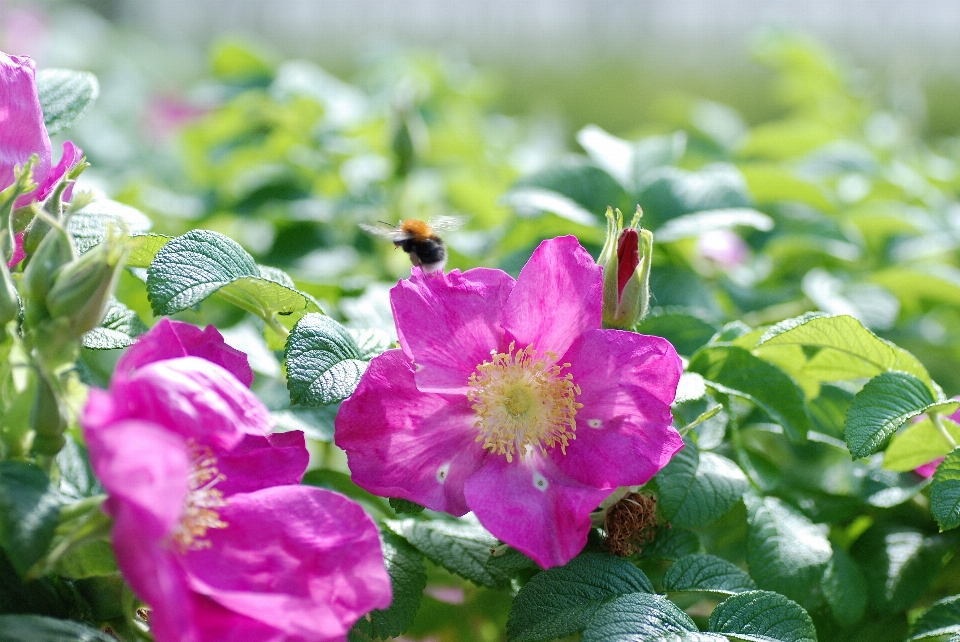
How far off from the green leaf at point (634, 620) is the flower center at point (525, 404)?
13 cm

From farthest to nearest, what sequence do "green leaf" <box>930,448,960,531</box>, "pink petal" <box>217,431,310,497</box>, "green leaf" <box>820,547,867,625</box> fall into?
"green leaf" <box>820,547,867,625</box>
"green leaf" <box>930,448,960,531</box>
"pink petal" <box>217,431,310,497</box>

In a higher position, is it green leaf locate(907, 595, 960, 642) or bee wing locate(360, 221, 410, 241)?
bee wing locate(360, 221, 410, 241)

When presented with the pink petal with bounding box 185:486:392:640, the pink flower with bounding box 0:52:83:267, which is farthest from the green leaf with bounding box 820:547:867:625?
the pink flower with bounding box 0:52:83:267

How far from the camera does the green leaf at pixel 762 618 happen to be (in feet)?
2.47

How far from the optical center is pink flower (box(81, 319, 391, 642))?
542 millimetres

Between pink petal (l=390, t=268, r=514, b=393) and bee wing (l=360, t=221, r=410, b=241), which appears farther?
bee wing (l=360, t=221, r=410, b=241)

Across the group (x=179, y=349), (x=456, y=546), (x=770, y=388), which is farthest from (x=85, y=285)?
(x=770, y=388)

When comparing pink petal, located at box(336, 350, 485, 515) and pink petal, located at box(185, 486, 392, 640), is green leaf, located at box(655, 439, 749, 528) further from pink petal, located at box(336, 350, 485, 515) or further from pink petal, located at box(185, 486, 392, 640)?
pink petal, located at box(185, 486, 392, 640)

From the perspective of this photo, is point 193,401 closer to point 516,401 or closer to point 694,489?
point 516,401

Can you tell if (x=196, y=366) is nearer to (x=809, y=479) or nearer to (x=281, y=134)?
(x=809, y=479)

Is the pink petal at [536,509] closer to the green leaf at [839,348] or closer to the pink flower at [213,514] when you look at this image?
the pink flower at [213,514]

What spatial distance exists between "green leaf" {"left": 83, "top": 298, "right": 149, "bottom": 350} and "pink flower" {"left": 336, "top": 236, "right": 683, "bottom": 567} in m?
0.22

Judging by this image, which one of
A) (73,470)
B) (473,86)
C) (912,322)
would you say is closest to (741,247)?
(912,322)

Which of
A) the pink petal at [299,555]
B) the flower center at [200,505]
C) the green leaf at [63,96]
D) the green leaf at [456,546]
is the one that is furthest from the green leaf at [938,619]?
the green leaf at [63,96]
